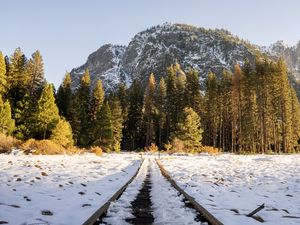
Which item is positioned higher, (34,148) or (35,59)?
(35,59)

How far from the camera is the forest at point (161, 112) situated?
4772 cm

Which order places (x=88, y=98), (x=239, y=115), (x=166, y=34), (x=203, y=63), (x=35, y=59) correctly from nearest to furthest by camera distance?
(x=239, y=115)
(x=35, y=59)
(x=88, y=98)
(x=203, y=63)
(x=166, y=34)

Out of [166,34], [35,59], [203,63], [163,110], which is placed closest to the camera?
[35,59]

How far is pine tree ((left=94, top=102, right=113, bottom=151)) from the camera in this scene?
57750 mm

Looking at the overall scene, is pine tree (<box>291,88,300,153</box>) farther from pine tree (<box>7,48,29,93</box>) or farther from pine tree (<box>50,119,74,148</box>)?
pine tree (<box>7,48,29,93</box>)

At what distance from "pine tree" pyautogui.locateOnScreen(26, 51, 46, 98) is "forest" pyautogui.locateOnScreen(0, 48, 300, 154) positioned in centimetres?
19

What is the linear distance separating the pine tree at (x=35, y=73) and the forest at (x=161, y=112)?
0.19 meters

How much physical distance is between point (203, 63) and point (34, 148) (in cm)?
14114

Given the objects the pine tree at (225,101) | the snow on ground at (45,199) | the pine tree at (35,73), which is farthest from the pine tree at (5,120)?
the pine tree at (225,101)

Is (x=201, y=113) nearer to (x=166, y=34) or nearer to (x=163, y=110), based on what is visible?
(x=163, y=110)

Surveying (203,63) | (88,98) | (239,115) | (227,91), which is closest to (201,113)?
(227,91)

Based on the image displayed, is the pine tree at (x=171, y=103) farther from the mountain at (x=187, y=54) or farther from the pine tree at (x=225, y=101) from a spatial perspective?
the mountain at (x=187, y=54)

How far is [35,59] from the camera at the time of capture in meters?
64.3

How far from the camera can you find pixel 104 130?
57844mm
